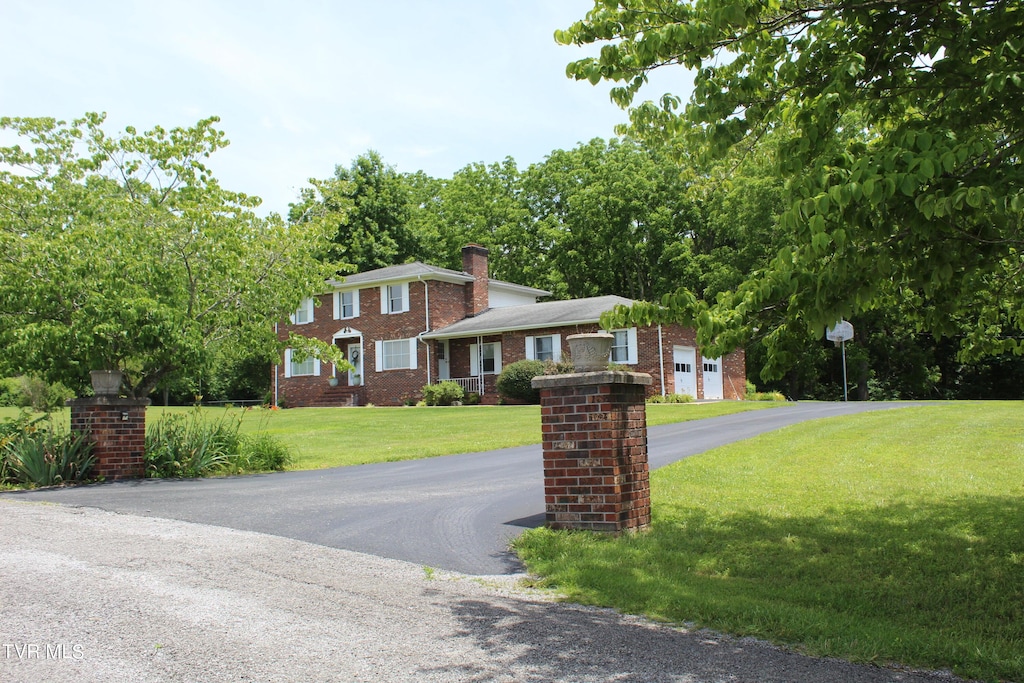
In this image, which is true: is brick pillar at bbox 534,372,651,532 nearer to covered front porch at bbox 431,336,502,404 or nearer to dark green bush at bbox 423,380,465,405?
covered front porch at bbox 431,336,502,404

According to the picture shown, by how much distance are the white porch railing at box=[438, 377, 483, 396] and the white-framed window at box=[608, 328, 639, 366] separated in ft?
17.4

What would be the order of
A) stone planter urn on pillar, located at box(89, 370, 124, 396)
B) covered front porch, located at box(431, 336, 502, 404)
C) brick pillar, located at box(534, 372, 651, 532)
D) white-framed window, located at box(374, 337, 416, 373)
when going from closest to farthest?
brick pillar, located at box(534, 372, 651, 532) → stone planter urn on pillar, located at box(89, 370, 124, 396) → covered front porch, located at box(431, 336, 502, 404) → white-framed window, located at box(374, 337, 416, 373)

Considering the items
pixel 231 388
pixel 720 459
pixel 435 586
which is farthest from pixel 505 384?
pixel 435 586

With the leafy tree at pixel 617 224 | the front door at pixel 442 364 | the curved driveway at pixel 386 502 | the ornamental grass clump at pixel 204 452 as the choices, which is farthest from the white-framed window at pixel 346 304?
the curved driveway at pixel 386 502

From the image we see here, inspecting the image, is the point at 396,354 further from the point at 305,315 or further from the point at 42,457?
the point at 42,457

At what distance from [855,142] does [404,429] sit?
15251mm

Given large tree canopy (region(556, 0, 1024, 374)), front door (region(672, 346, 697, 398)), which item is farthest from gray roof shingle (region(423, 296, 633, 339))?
large tree canopy (region(556, 0, 1024, 374))

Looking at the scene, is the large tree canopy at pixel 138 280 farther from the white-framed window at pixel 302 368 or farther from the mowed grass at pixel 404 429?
the white-framed window at pixel 302 368

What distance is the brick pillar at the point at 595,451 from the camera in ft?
24.5

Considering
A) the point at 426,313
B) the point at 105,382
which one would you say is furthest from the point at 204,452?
the point at 426,313

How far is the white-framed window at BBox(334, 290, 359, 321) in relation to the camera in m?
35.2

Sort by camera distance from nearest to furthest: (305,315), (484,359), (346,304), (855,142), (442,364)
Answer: (855,142) < (484,359) < (442,364) < (346,304) < (305,315)

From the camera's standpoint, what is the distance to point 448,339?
3334 cm

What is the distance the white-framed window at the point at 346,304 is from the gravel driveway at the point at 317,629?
93.4 ft
